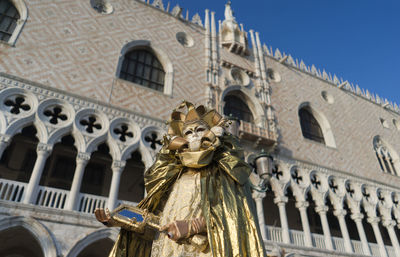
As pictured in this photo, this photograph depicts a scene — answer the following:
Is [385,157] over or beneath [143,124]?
over

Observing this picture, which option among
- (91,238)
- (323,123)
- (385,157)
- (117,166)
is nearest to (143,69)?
(117,166)

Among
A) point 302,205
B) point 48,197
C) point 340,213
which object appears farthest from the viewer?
point 340,213

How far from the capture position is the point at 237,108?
957 centimetres

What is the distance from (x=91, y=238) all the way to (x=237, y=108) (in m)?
6.05

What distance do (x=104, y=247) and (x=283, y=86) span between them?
27.4 ft

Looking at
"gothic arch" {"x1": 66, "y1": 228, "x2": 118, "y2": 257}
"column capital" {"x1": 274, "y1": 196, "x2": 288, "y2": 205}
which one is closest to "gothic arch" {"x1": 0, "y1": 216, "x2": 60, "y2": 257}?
"gothic arch" {"x1": 66, "y1": 228, "x2": 118, "y2": 257}

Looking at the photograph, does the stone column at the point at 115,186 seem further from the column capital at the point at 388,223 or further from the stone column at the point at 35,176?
the column capital at the point at 388,223

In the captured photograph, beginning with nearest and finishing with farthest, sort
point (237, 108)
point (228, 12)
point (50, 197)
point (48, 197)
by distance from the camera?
point (50, 197) < point (48, 197) < point (237, 108) < point (228, 12)

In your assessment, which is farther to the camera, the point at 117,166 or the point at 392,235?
the point at 392,235

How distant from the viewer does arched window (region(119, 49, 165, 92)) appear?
8281mm

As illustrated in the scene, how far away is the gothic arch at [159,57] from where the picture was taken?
27.0 ft

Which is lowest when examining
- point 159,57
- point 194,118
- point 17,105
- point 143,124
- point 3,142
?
point 194,118

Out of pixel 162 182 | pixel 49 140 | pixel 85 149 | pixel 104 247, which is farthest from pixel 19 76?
pixel 162 182

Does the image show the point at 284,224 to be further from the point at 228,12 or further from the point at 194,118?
the point at 228,12
